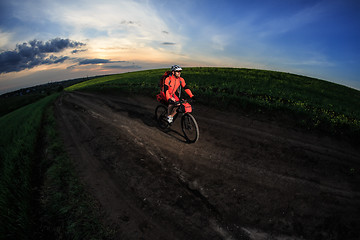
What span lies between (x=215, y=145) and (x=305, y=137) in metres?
3.65

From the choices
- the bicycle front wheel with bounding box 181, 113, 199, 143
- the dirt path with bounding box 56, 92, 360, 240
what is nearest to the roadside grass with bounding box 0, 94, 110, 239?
the dirt path with bounding box 56, 92, 360, 240

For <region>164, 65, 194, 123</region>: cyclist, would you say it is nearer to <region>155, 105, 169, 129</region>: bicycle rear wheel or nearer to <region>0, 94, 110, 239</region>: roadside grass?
<region>155, 105, 169, 129</region>: bicycle rear wheel

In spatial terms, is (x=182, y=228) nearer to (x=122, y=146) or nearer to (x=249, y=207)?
(x=249, y=207)

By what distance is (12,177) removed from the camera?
14.1 feet

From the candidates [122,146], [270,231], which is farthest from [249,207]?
[122,146]

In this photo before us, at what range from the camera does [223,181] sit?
13.1 ft

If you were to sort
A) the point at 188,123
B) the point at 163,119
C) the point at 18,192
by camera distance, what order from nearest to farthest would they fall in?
the point at 18,192 → the point at 188,123 → the point at 163,119

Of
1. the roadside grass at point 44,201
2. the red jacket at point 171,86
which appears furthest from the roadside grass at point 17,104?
the red jacket at point 171,86

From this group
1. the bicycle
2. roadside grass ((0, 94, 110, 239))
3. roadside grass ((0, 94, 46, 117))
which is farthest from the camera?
roadside grass ((0, 94, 46, 117))

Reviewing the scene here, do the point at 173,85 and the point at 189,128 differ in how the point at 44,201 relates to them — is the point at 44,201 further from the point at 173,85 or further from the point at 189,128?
the point at 173,85

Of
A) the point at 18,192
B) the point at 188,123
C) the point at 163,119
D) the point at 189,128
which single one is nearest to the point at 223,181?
the point at 189,128

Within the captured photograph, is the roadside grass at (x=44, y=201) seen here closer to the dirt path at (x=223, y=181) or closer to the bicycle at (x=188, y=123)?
the dirt path at (x=223, y=181)

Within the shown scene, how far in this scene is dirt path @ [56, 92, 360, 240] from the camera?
298 centimetres

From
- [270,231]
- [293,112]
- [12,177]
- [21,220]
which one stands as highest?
[293,112]
